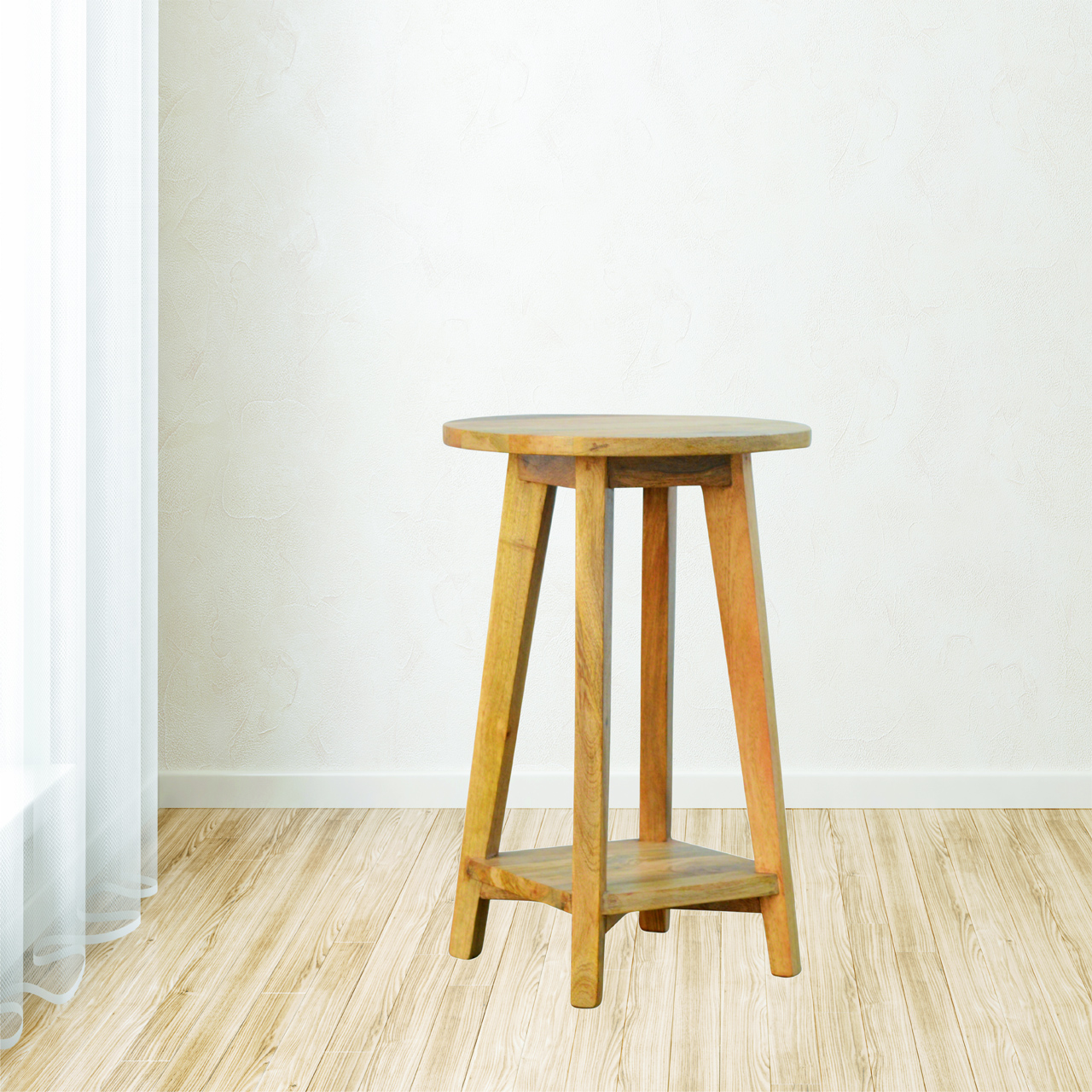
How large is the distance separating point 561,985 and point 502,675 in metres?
0.36

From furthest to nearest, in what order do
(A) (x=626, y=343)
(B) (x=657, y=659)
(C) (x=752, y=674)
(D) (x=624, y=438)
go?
(A) (x=626, y=343) < (B) (x=657, y=659) < (C) (x=752, y=674) < (D) (x=624, y=438)

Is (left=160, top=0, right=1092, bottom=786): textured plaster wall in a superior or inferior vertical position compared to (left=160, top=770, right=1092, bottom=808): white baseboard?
superior

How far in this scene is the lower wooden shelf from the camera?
56.8 inches

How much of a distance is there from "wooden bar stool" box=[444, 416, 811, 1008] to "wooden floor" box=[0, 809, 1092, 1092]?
0.09 m

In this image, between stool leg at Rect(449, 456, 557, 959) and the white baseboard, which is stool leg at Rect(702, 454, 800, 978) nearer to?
stool leg at Rect(449, 456, 557, 959)

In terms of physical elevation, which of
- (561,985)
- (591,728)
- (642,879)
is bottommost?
(561,985)

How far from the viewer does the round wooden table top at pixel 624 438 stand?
4.40ft

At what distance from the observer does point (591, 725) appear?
1.41m

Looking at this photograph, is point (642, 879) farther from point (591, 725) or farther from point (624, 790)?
point (624, 790)

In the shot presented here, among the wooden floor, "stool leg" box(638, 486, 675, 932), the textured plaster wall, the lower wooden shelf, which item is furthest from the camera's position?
the textured plaster wall

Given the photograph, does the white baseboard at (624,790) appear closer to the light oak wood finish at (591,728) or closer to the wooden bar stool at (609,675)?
the wooden bar stool at (609,675)

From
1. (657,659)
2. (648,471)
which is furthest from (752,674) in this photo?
(648,471)

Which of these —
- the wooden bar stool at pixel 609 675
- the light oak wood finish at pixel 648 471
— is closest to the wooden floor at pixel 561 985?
the wooden bar stool at pixel 609 675

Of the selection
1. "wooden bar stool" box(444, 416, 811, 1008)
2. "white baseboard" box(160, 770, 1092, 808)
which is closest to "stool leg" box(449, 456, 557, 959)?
"wooden bar stool" box(444, 416, 811, 1008)
